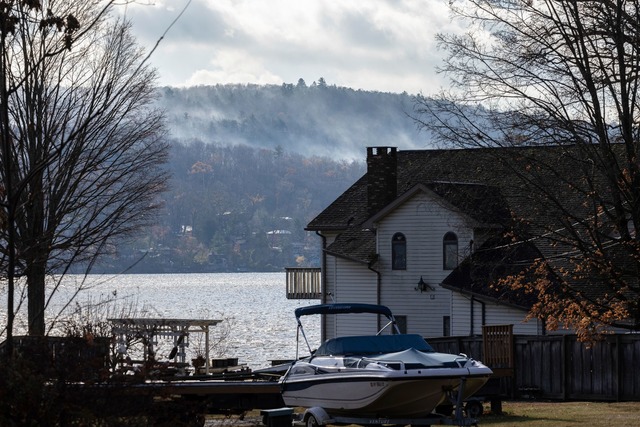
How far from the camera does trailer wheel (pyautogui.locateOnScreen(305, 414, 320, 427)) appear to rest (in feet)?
66.4

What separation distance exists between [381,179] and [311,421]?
1323 inches

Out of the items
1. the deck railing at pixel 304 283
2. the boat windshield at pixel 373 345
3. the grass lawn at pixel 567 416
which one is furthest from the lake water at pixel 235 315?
the grass lawn at pixel 567 416

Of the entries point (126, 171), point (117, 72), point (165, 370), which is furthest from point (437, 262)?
point (165, 370)

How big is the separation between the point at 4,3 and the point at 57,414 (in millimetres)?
3843

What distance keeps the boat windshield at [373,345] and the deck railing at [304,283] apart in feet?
119

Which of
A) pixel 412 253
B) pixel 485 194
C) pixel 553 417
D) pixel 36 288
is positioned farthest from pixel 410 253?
pixel 553 417

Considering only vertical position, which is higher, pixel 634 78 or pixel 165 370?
pixel 634 78

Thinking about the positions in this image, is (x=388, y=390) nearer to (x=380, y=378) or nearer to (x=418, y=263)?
(x=380, y=378)

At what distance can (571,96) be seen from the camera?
2255 cm

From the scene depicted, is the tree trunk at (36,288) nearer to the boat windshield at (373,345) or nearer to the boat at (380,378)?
the boat at (380,378)

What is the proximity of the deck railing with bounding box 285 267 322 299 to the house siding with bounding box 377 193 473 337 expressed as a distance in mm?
7557

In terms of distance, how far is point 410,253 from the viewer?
4991 cm

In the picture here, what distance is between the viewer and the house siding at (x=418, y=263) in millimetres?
48625

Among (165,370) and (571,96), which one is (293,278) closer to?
(571,96)
